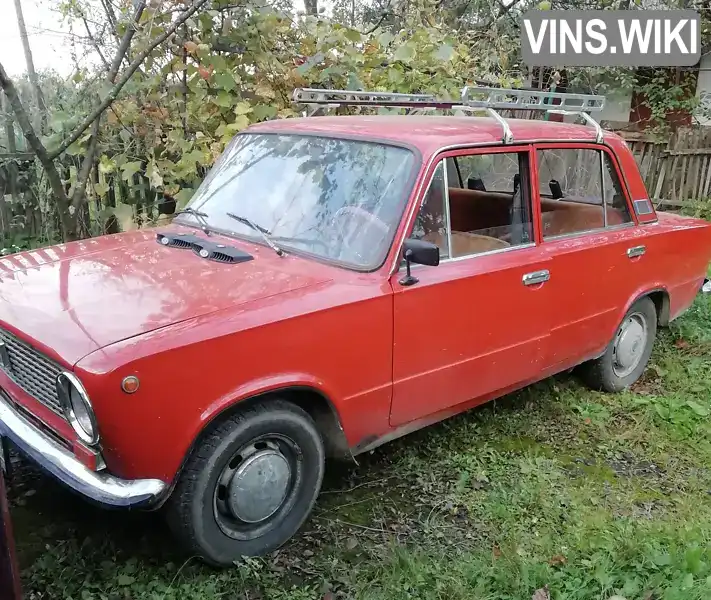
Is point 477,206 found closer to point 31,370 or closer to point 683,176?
point 31,370

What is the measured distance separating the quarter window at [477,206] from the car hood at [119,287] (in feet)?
2.16

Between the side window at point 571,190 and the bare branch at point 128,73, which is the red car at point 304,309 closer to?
the side window at point 571,190

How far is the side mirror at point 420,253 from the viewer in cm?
310

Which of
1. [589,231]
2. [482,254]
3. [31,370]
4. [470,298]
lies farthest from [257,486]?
[589,231]

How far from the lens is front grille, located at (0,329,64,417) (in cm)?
271

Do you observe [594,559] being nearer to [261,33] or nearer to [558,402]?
[558,402]

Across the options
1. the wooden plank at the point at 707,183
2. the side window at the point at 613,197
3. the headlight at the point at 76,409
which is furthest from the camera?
the wooden plank at the point at 707,183

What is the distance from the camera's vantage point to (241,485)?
116 inches

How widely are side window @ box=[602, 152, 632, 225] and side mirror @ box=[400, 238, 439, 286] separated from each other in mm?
1978

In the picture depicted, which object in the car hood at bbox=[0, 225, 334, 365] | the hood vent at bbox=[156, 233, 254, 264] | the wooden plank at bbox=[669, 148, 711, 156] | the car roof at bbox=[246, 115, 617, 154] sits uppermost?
the car roof at bbox=[246, 115, 617, 154]

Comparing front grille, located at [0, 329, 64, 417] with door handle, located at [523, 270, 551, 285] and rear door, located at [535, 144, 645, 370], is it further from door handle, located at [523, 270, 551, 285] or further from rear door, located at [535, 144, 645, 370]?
rear door, located at [535, 144, 645, 370]

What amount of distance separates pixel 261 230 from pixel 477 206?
61.1 inches

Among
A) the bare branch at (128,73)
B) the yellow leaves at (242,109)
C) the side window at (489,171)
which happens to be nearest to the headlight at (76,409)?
the side window at (489,171)

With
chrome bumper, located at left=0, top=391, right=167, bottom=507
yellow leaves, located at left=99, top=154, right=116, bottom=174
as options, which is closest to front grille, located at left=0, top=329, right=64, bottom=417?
chrome bumper, located at left=0, top=391, right=167, bottom=507
